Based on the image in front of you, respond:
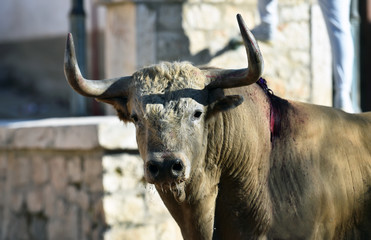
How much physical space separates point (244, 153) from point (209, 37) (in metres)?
3.34

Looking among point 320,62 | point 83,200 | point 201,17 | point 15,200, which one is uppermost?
point 201,17

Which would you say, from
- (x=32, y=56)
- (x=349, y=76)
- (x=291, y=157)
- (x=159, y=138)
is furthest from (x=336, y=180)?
(x=32, y=56)

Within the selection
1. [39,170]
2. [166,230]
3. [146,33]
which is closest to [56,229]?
[39,170]

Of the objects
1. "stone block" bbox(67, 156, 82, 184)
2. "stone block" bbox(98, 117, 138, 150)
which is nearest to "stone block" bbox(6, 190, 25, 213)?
"stone block" bbox(67, 156, 82, 184)

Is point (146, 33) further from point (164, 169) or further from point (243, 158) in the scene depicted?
point (164, 169)

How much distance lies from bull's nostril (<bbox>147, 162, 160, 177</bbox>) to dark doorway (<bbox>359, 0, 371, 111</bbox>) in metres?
6.20

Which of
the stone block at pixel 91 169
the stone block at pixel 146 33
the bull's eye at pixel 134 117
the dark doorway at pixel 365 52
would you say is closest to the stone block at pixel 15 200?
the stone block at pixel 91 169

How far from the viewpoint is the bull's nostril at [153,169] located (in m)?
4.21

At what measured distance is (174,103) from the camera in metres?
4.37

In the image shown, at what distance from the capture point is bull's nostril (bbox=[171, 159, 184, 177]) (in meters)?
4.21

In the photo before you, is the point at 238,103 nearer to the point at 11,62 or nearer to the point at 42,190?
the point at 42,190

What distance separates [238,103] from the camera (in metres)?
4.53

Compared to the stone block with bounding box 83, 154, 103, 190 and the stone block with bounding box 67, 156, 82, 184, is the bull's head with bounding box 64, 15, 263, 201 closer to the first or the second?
the stone block with bounding box 83, 154, 103, 190

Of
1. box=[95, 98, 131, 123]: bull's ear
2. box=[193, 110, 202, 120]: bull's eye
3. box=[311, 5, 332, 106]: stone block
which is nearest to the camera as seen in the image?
box=[193, 110, 202, 120]: bull's eye
